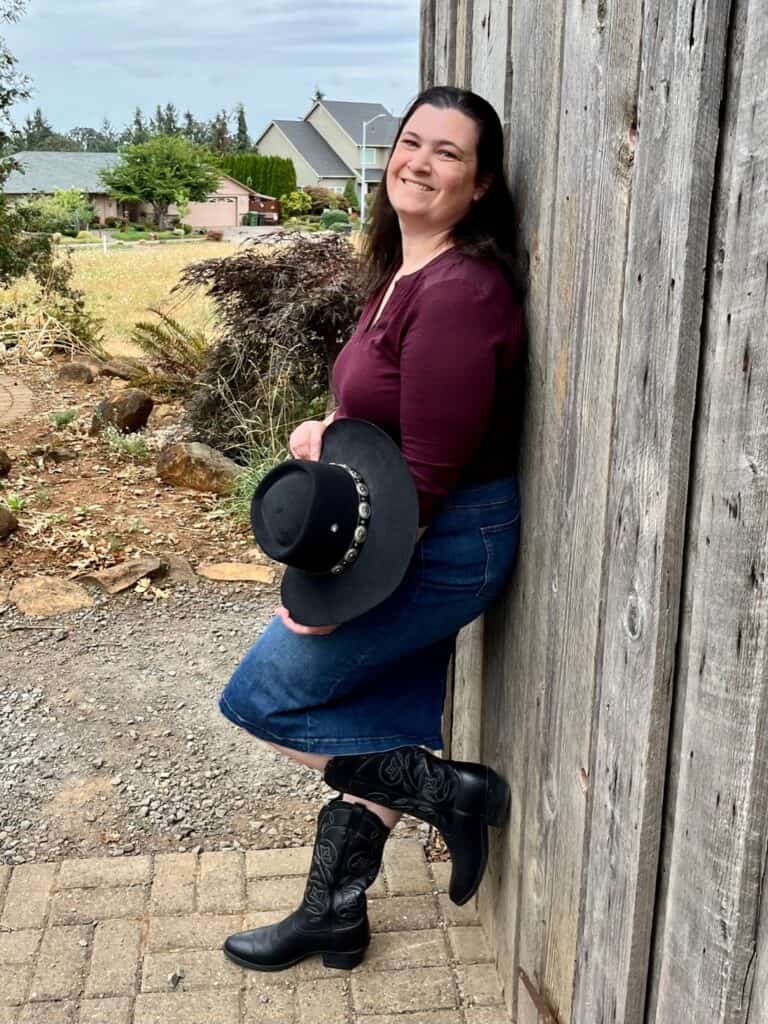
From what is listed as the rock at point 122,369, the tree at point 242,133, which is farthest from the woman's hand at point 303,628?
the tree at point 242,133

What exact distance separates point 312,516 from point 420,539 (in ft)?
0.85

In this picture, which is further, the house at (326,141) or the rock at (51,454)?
the house at (326,141)

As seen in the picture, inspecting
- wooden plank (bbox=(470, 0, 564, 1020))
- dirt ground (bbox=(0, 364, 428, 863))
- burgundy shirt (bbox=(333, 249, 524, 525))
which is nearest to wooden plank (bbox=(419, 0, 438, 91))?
wooden plank (bbox=(470, 0, 564, 1020))

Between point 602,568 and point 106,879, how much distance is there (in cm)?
188

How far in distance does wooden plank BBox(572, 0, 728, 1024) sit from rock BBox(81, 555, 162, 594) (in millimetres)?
3731

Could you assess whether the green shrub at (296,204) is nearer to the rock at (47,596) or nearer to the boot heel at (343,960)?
the rock at (47,596)

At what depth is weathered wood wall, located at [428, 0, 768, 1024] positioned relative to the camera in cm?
131

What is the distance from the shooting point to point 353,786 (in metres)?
2.49

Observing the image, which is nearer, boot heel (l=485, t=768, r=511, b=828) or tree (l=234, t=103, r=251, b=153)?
boot heel (l=485, t=768, r=511, b=828)

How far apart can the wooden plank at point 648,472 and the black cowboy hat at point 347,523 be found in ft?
1.66

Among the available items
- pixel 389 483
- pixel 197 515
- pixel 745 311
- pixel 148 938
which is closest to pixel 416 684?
pixel 389 483

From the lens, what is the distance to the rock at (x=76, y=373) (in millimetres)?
9281

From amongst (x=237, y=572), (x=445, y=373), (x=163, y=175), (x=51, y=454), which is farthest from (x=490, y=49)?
(x=163, y=175)

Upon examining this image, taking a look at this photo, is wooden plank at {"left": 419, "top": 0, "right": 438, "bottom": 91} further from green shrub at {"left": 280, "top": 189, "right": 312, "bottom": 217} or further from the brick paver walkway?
green shrub at {"left": 280, "top": 189, "right": 312, "bottom": 217}
